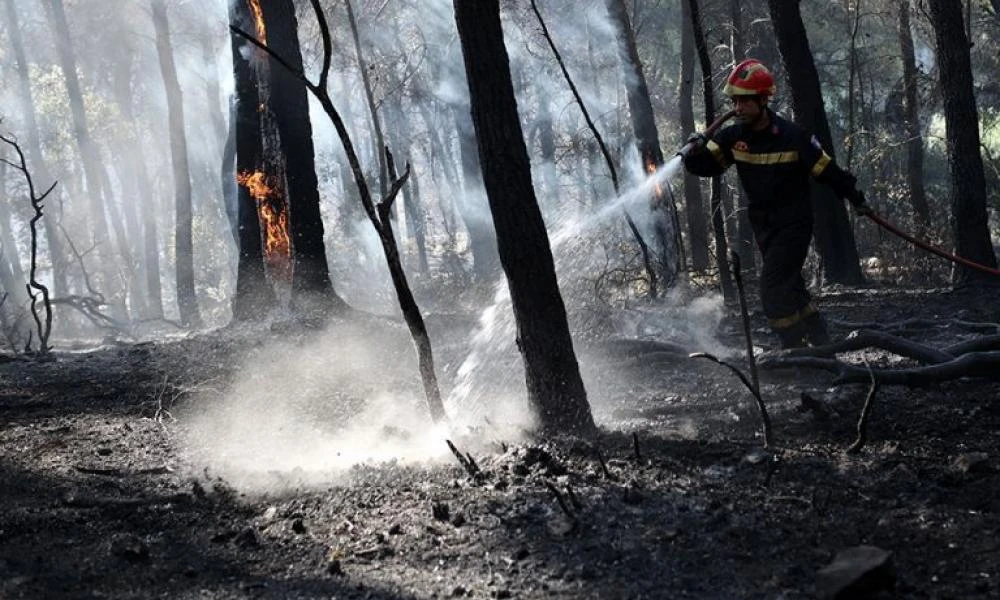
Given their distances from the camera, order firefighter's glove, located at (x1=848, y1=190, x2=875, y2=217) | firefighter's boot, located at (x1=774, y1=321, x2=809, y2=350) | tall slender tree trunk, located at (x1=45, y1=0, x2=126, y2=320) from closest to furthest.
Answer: firefighter's glove, located at (x1=848, y1=190, x2=875, y2=217)
firefighter's boot, located at (x1=774, y1=321, x2=809, y2=350)
tall slender tree trunk, located at (x1=45, y1=0, x2=126, y2=320)

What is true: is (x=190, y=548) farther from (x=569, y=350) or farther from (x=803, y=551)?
(x=803, y=551)

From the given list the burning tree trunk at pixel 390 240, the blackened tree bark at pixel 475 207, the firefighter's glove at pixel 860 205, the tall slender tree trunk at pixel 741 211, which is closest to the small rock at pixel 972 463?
the firefighter's glove at pixel 860 205

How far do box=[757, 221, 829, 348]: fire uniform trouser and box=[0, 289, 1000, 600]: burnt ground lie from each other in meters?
0.40

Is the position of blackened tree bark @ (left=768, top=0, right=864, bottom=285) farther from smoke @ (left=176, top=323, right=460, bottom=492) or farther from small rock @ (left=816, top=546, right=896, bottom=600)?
small rock @ (left=816, top=546, right=896, bottom=600)

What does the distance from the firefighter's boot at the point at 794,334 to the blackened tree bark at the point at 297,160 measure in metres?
5.45

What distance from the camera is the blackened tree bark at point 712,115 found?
8.45 m

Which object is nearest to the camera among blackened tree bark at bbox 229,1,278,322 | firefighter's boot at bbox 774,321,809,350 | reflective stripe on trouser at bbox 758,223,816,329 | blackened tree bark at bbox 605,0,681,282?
reflective stripe on trouser at bbox 758,223,816,329

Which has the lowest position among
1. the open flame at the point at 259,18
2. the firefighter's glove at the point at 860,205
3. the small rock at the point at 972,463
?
the small rock at the point at 972,463

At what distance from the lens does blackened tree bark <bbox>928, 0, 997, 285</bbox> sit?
1023 cm

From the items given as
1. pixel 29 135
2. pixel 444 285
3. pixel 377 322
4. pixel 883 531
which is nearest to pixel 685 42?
pixel 377 322

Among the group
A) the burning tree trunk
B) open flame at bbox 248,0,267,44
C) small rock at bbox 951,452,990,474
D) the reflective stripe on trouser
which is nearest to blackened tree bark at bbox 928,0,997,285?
the reflective stripe on trouser

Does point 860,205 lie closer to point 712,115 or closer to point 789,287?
point 789,287

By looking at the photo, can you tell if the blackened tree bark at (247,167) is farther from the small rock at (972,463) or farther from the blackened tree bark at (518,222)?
the small rock at (972,463)

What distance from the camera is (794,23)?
11422mm
